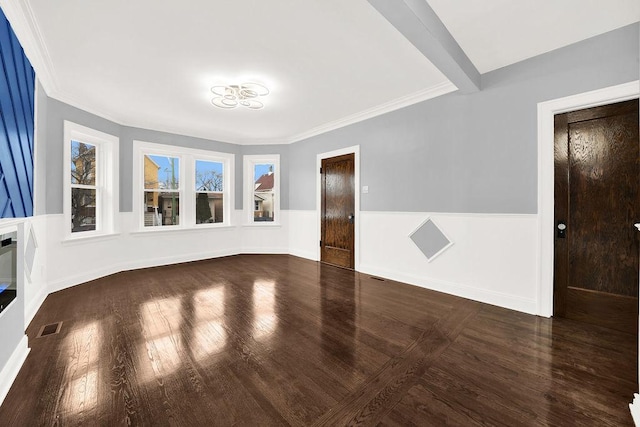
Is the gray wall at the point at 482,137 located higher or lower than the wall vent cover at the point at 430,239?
higher

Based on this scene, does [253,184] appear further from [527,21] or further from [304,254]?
[527,21]

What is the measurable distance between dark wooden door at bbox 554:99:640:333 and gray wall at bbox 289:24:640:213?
245 mm

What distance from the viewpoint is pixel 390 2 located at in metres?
1.72

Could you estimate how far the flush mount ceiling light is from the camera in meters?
3.36

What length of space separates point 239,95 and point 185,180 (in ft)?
8.54

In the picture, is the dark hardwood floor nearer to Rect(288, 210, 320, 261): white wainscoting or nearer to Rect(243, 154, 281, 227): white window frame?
Rect(288, 210, 320, 261): white wainscoting

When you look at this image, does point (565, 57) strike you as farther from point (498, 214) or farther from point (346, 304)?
point (346, 304)

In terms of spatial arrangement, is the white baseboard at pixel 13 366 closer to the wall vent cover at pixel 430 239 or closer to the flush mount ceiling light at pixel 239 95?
the flush mount ceiling light at pixel 239 95

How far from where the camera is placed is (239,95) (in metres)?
3.49

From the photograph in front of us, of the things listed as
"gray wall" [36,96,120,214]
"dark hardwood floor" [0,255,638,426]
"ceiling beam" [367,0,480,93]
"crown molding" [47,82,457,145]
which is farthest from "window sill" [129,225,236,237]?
"ceiling beam" [367,0,480,93]

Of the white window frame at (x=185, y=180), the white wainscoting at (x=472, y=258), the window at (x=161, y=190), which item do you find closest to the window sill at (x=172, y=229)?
the white window frame at (x=185, y=180)

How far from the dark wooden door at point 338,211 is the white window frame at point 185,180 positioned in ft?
7.29

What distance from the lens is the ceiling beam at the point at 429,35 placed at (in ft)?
5.85

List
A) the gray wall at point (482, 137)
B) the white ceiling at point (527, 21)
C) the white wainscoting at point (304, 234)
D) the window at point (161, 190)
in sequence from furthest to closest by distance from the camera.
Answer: the white wainscoting at point (304, 234), the window at point (161, 190), the gray wall at point (482, 137), the white ceiling at point (527, 21)
